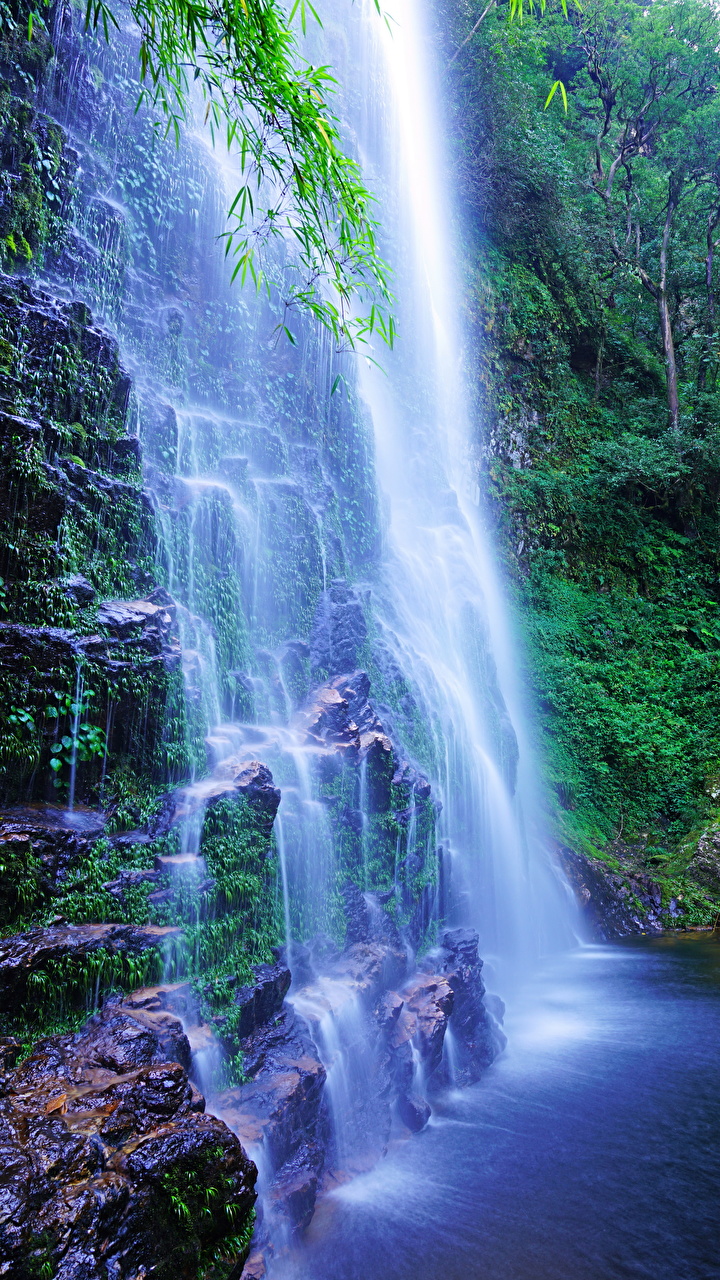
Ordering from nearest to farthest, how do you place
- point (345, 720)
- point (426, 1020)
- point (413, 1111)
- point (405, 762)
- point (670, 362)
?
point (413, 1111), point (426, 1020), point (345, 720), point (405, 762), point (670, 362)

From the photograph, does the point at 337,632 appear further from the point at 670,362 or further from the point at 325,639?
the point at 670,362

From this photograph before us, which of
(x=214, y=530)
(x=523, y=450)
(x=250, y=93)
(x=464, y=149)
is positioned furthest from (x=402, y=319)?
(x=250, y=93)

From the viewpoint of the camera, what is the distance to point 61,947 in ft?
14.4

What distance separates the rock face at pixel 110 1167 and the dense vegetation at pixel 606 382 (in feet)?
37.3

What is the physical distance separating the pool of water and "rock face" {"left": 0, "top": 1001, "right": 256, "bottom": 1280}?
5.37 ft

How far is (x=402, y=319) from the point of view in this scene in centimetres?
1700

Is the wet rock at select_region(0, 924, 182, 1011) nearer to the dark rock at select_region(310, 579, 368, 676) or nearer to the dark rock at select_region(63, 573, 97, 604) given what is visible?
the dark rock at select_region(63, 573, 97, 604)

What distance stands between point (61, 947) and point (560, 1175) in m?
4.37

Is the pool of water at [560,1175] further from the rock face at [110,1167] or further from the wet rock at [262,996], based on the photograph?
the rock face at [110,1167]

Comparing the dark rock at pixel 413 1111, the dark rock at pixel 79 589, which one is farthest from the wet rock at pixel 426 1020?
the dark rock at pixel 79 589

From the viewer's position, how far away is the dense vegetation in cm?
1502

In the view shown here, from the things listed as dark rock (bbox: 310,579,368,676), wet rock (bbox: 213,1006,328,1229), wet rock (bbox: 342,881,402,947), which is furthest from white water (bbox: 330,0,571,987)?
wet rock (bbox: 213,1006,328,1229)

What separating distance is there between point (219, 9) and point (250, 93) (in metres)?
0.34

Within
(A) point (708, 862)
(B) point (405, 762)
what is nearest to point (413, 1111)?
(B) point (405, 762)
